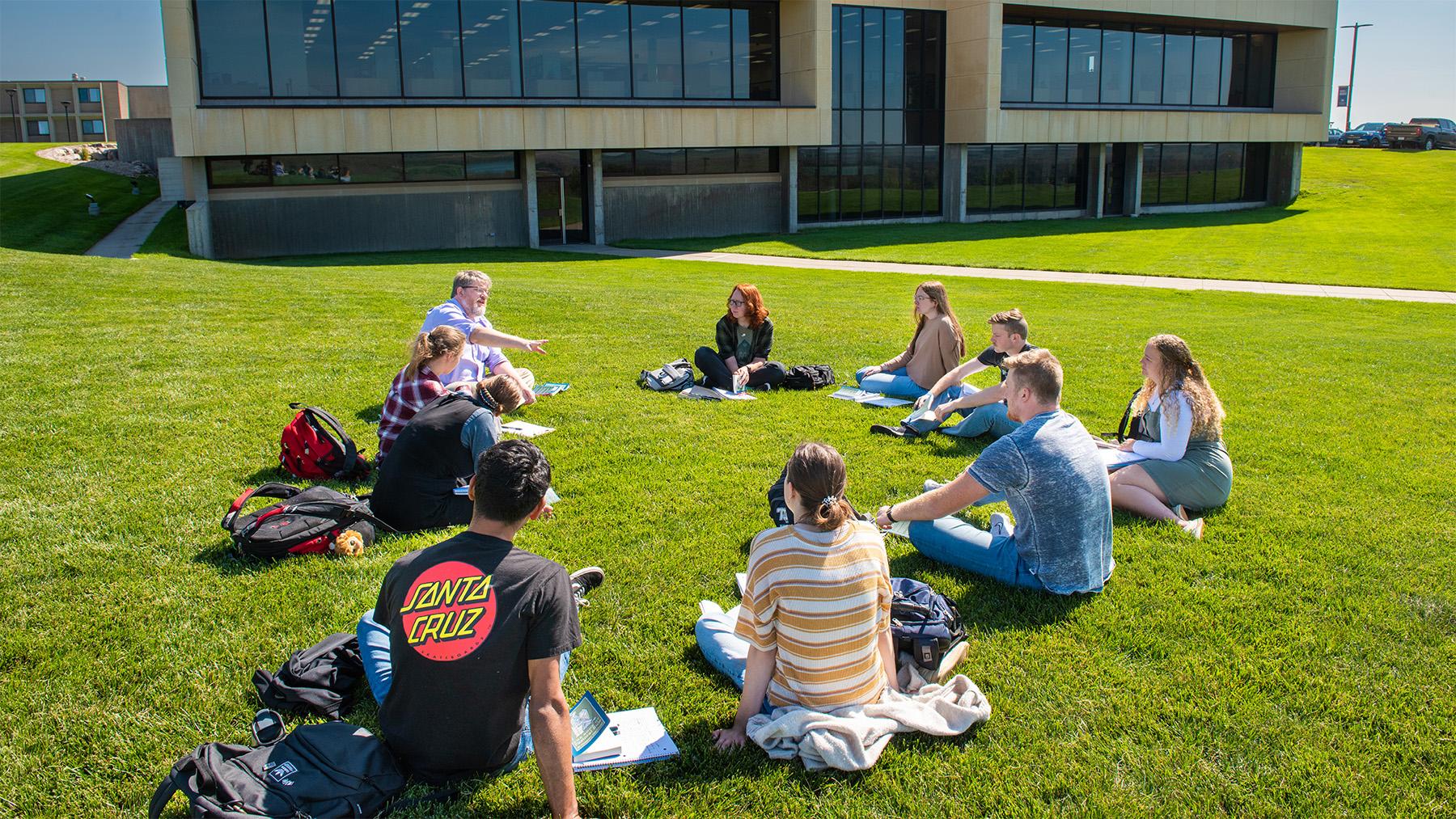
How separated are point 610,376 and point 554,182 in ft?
76.4

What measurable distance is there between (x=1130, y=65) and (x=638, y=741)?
144 ft

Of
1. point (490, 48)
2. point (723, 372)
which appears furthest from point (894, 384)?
point (490, 48)

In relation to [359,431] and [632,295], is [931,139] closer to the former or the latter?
[632,295]

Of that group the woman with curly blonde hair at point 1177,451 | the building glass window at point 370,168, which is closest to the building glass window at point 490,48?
the building glass window at point 370,168

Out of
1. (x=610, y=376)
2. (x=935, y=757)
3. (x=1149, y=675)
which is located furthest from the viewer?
(x=610, y=376)

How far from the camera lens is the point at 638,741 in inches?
170

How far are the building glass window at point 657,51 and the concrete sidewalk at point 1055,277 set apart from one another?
6.30 m

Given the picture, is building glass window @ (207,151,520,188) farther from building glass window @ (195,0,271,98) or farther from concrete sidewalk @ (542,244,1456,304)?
concrete sidewalk @ (542,244,1456,304)

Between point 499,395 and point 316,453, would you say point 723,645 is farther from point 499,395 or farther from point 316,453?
point 316,453

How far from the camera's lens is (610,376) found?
443 inches

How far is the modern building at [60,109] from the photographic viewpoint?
115 meters

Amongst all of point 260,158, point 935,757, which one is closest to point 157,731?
point 935,757

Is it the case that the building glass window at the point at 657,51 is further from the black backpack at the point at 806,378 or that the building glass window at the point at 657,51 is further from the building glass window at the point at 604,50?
the black backpack at the point at 806,378

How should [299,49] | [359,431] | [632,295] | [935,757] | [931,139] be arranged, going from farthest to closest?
[931,139] → [299,49] → [632,295] → [359,431] → [935,757]
